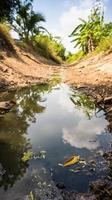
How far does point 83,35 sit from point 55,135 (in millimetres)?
38302

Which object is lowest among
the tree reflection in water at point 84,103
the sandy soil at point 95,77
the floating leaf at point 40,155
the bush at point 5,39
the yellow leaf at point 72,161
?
the yellow leaf at point 72,161

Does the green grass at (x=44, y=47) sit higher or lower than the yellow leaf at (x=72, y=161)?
higher

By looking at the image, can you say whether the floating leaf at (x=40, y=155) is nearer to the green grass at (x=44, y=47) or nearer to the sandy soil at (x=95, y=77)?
the sandy soil at (x=95, y=77)

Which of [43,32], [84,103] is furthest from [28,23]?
[84,103]

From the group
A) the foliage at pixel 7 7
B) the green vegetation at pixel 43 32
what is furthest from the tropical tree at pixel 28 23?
the foliage at pixel 7 7

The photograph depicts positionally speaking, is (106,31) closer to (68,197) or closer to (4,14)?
(4,14)

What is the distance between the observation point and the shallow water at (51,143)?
421cm

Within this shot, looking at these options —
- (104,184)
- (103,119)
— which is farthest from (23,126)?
(104,184)

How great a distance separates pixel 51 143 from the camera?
19.9 feet

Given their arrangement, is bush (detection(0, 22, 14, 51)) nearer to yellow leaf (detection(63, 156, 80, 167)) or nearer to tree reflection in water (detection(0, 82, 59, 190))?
tree reflection in water (detection(0, 82, 59, 190))

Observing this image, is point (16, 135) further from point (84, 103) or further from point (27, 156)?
point (84, 103)

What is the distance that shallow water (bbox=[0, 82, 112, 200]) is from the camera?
→ 4215mm

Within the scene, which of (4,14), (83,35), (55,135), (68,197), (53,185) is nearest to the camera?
(68,197)

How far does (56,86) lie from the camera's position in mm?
15508
